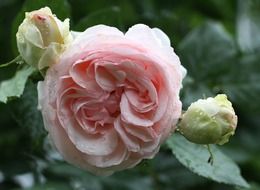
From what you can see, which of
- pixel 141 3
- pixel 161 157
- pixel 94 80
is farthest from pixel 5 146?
pixel 94 80

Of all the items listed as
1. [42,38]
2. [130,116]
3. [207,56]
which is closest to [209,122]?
[130,116]

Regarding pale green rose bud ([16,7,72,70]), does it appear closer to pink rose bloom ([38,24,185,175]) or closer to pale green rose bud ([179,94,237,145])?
pink rose bloom ([38,24,185,175])

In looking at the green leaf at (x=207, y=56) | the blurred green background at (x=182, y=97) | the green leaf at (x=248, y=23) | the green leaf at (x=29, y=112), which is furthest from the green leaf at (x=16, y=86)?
the green leaf at (x=248, y=23)

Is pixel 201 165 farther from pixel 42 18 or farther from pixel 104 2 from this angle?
pixel 104 2

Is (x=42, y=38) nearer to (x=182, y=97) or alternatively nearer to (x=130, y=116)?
(x=130, y=116)

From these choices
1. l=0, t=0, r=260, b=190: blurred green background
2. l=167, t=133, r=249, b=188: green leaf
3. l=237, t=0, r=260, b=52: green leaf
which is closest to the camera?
A: l=167, t=133, r=249, b=188: green leaf

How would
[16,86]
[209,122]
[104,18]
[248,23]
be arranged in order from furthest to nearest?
1. [248,23]
2. [104,18]
3. [16,86]
4. [209,122]

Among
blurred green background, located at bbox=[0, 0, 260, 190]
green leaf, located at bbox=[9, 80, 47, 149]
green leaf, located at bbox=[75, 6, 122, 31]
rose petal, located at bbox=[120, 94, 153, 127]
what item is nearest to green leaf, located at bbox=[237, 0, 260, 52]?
blurred green background, located at bbox=[0, 0, 260, 190]
